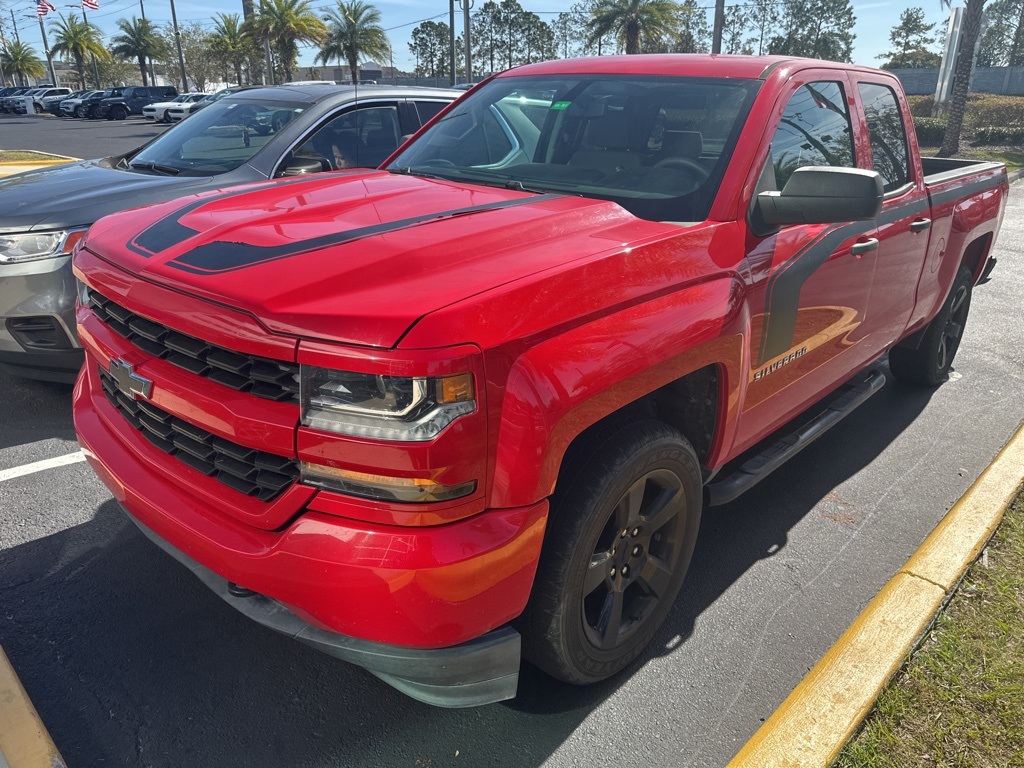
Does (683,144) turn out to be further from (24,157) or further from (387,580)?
(24,157)

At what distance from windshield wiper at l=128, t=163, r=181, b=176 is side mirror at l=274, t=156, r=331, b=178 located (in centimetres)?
72

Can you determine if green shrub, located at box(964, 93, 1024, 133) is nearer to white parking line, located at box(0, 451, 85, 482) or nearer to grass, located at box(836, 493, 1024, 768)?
grass, located at box(836, 493, 1024, 768)

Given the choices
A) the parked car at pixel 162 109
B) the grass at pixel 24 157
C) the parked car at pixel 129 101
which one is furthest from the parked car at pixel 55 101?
the grass at pixel 24 157

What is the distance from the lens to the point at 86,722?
232 centimetres

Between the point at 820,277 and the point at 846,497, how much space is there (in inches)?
52.6

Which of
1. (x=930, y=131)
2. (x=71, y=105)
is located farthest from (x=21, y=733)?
(x=71, y=105)

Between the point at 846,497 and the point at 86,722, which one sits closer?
the point at 86,722

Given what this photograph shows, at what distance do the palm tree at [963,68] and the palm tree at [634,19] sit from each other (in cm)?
1804

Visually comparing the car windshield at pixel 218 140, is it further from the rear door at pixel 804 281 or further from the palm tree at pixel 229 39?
the palm tree at pixel 229 39

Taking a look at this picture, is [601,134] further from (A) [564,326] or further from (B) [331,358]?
(B) [331,358]

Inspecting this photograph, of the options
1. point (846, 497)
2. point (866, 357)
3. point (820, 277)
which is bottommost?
point (846, 497)

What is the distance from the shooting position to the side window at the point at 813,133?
2973 mm

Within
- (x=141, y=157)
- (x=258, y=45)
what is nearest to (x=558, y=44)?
(x=258, y=45)

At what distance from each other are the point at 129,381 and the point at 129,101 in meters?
46.9
